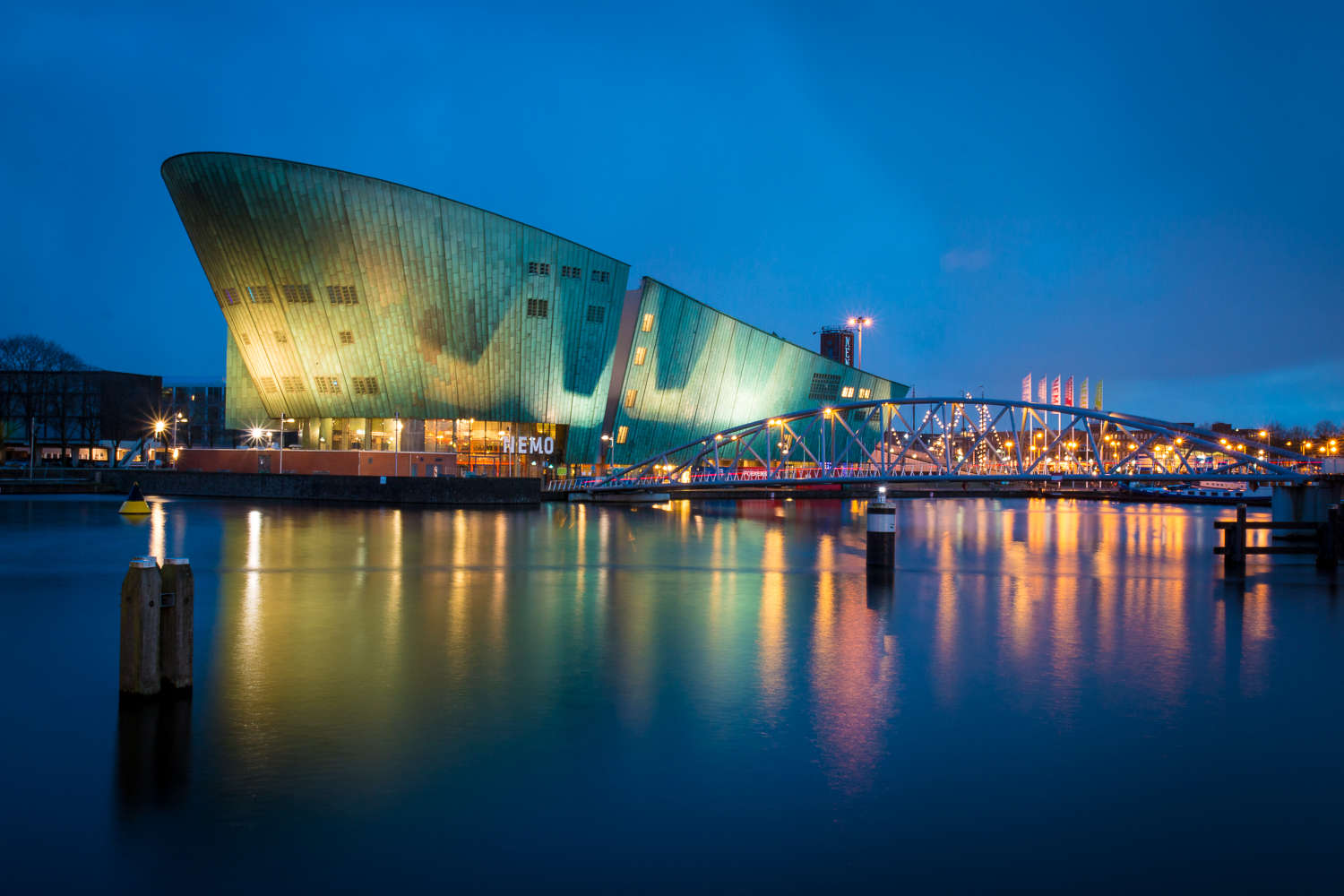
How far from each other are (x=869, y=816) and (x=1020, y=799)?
1.33m

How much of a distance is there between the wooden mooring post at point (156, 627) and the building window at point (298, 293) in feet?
189

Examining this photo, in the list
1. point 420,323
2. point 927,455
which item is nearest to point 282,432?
→ point 420,323

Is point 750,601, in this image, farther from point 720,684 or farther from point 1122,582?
point 1122,582

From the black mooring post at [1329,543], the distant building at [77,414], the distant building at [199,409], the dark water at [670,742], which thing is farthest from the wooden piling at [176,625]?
the distant building at [199,409]

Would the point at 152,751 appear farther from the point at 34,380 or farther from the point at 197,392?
the point at 197,392

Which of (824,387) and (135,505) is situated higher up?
(824,387)

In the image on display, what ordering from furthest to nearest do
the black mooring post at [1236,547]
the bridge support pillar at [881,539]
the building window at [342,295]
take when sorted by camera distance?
the building window at [342,295] < the black mooring post at [1236,547] < the bridge support pillar at [881,539]

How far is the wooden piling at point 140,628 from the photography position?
360 inches

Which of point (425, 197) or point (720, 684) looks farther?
point (425, 197)

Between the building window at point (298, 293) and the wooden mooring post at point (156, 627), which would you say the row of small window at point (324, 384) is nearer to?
the building window at point (298, 293)

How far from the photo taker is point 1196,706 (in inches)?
440

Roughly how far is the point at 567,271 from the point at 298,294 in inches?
695

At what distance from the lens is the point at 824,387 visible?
87.1 m

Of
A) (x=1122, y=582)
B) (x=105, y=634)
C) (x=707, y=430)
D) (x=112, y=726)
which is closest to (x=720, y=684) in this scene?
(x=112, y=726)
